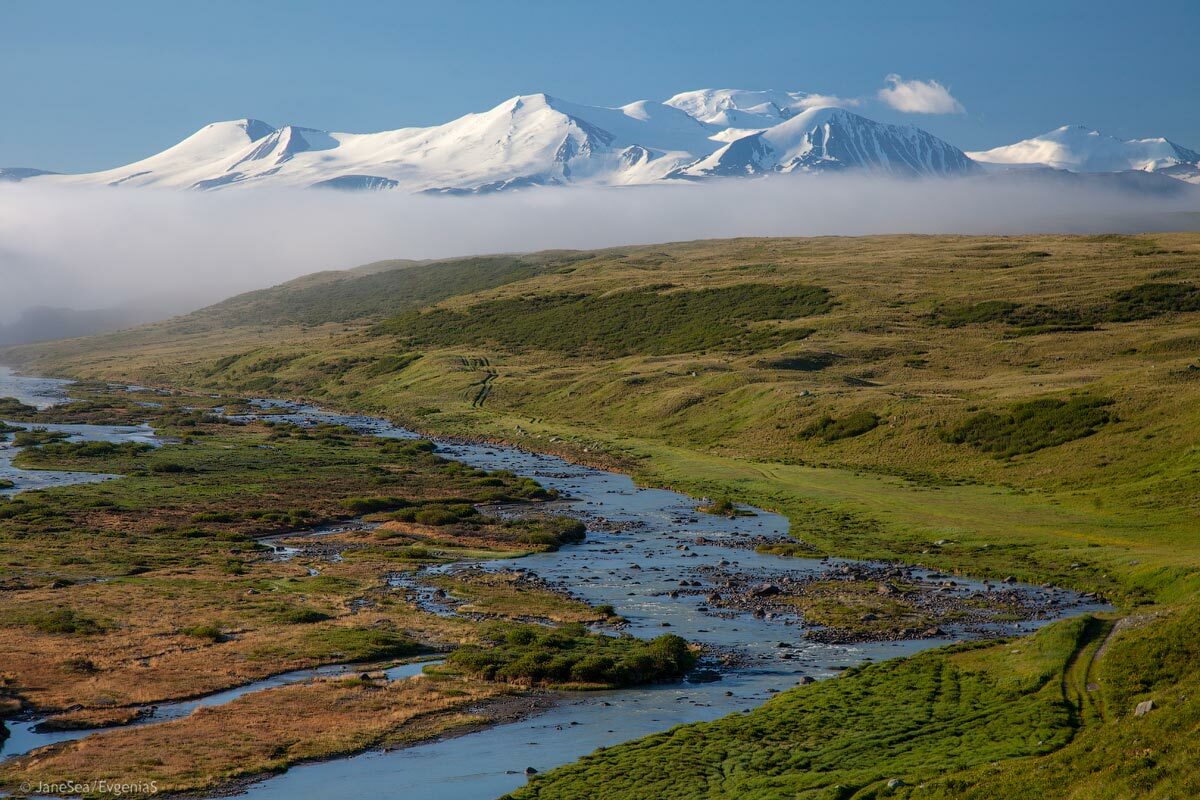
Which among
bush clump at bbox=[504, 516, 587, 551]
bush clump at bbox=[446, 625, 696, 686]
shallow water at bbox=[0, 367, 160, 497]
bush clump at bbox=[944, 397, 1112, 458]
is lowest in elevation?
bush clump at bbox=[504, 516, 587, 551]

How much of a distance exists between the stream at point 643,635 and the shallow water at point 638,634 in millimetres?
69

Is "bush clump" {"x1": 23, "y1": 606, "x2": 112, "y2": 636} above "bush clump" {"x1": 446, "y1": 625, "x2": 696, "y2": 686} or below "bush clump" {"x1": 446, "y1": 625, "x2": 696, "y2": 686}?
above

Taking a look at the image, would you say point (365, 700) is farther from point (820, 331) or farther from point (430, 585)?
point (820, 331)

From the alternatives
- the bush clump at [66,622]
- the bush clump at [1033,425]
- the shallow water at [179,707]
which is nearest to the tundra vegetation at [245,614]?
the bush clump at [66,622]

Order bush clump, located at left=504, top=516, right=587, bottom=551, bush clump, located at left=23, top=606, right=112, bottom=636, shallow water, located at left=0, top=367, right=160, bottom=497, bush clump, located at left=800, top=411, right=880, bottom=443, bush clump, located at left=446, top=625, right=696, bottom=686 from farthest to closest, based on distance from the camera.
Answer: bush clump, located at left=800, top=411, right=880, bottom=443, shallow water, located at left=0, top=367, right=160, bottom=497, bush clump, located at left=504, top=516, right=587, bottom=551, bush clump, located at left=23, top=606, right=112, bottom=636, bush clump, located at left=446, top=625, right=696, bottom=686

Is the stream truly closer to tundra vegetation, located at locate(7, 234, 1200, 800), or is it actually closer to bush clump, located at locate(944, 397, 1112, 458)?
tundra vegetation, located at locate(7, 234, 1200, 800)

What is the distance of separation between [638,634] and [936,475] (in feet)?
158

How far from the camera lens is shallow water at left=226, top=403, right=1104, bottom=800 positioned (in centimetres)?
3388

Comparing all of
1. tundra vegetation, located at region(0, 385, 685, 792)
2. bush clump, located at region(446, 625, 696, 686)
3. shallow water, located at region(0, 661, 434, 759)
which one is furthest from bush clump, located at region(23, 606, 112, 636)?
bush clump, located at region(446, 625, 696, 686)

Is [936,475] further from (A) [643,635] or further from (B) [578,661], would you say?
(B) [578,661]

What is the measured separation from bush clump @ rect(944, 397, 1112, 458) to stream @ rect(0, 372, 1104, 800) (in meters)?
24.0

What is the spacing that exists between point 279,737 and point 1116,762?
85.3 feet

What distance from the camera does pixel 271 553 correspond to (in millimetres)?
70250

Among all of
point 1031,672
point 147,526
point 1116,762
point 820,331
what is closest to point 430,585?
point 147,526
